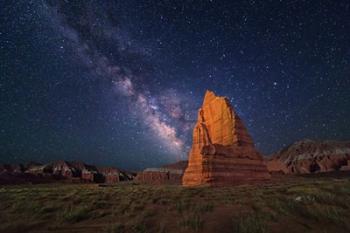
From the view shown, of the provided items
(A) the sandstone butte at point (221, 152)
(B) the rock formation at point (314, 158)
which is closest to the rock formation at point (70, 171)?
(A) the sandstone butte at point (221, 152)

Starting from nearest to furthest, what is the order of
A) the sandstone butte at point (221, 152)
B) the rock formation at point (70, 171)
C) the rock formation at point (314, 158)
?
the sandstone butte at point (221, 152)
the rock formation at point (314, 158)
the rock formation at point (70, 171)

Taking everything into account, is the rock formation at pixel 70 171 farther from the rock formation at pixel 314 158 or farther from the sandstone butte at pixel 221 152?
the rock formation at pixel 314 158

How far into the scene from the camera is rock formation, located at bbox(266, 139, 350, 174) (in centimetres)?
9012

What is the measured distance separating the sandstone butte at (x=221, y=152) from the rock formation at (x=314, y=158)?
62.0 metres

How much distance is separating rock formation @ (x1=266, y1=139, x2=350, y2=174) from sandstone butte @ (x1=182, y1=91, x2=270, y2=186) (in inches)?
2440

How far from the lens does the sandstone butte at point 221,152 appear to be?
31.9 meters

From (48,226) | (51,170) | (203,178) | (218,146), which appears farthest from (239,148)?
(51,170)

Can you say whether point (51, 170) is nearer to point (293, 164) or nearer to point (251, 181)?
point (251, 181)

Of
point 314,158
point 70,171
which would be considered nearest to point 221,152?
point 314,158

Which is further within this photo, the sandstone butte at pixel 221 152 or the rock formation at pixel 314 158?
the rock formation at pixel 314 158

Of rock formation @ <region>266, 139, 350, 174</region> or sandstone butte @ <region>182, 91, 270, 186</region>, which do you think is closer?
sandstone butte @ <region>182, 91, 270, 186</region>

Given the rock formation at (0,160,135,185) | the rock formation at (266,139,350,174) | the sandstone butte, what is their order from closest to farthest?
the sandstone butte, the rock formation at (266,139,350,174), the rock formation at (0,160,135,185)

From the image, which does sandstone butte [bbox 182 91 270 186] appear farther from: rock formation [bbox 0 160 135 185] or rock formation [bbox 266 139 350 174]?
rock formation [bbox 0 160 135 185]

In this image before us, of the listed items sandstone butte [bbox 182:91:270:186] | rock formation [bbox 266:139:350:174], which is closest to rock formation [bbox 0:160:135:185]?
sandstone butte [bbox 182:91:270:186]
